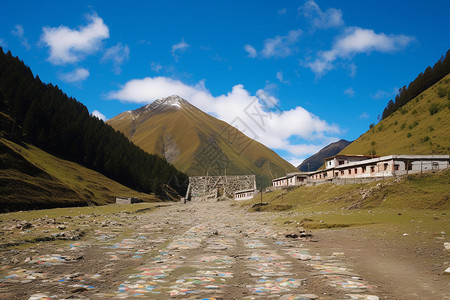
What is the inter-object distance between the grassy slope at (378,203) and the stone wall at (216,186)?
5898 cm

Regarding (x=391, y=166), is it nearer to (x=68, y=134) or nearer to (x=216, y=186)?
(x=216, y=186)

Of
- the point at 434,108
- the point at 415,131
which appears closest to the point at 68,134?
the point at 415,131

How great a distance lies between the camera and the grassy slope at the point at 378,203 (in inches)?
845

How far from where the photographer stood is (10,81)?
99.1m

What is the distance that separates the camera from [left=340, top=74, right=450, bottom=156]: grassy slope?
Result: 2704 inches

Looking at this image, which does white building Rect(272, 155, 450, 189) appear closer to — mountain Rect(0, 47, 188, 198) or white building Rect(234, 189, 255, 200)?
white building Rect(234, 189, 255, 200)

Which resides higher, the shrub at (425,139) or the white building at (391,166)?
the shrub at (425,139)

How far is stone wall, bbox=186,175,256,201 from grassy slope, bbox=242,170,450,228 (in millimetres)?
58975

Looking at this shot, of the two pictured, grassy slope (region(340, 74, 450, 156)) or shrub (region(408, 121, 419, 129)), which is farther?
shrub (region(408, 121, 419, 129))

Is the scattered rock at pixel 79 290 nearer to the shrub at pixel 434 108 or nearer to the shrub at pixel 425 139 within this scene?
the shrub at pixel 425 139

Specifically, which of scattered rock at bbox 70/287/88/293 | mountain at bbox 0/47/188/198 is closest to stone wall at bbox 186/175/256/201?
mountain at bbox 0/47/188/198

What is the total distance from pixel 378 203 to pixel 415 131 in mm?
66879

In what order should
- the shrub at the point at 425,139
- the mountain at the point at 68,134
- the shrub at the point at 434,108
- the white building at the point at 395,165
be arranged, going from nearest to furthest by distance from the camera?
the white building at the point at 395,165 < the shrub at the point at 425,139 < the shrub at the point at 434,108 < the mountain at the point at 68,134

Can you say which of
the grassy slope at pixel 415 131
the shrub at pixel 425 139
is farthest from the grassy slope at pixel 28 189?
the shrub at pixel 425 139
